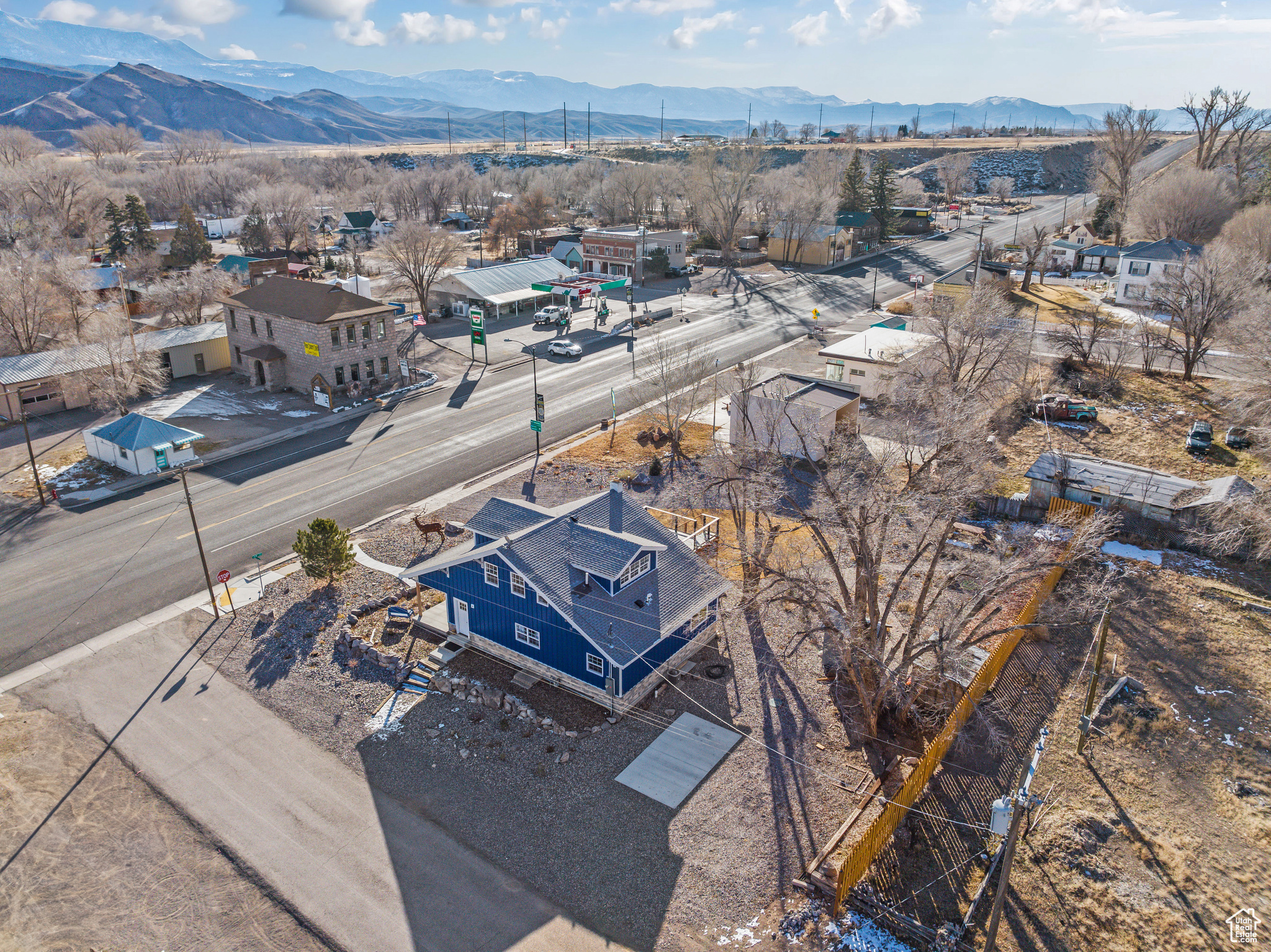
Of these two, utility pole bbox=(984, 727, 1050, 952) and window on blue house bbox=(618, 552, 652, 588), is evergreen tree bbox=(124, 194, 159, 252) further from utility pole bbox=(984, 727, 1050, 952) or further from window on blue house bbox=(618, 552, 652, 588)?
utility pole bbox=(984, 727, 1050, 952)

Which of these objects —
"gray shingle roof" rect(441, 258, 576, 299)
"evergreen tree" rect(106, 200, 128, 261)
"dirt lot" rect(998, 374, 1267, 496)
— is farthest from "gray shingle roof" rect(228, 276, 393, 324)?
"evergreen tree" rect(106, 200, 128, 261)

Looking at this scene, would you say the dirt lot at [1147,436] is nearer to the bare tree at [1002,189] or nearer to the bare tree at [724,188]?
the bare tree at [724,188]

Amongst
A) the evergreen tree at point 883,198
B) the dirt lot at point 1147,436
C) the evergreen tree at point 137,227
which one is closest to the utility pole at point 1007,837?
the dirt lot at point 1147,436

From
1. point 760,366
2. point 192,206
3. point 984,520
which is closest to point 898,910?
point 984,520

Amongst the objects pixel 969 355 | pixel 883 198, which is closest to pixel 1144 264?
pixel 969 355

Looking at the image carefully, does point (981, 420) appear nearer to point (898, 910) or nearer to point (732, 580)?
point (732, 580)

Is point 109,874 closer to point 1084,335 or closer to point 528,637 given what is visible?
point 528,637
